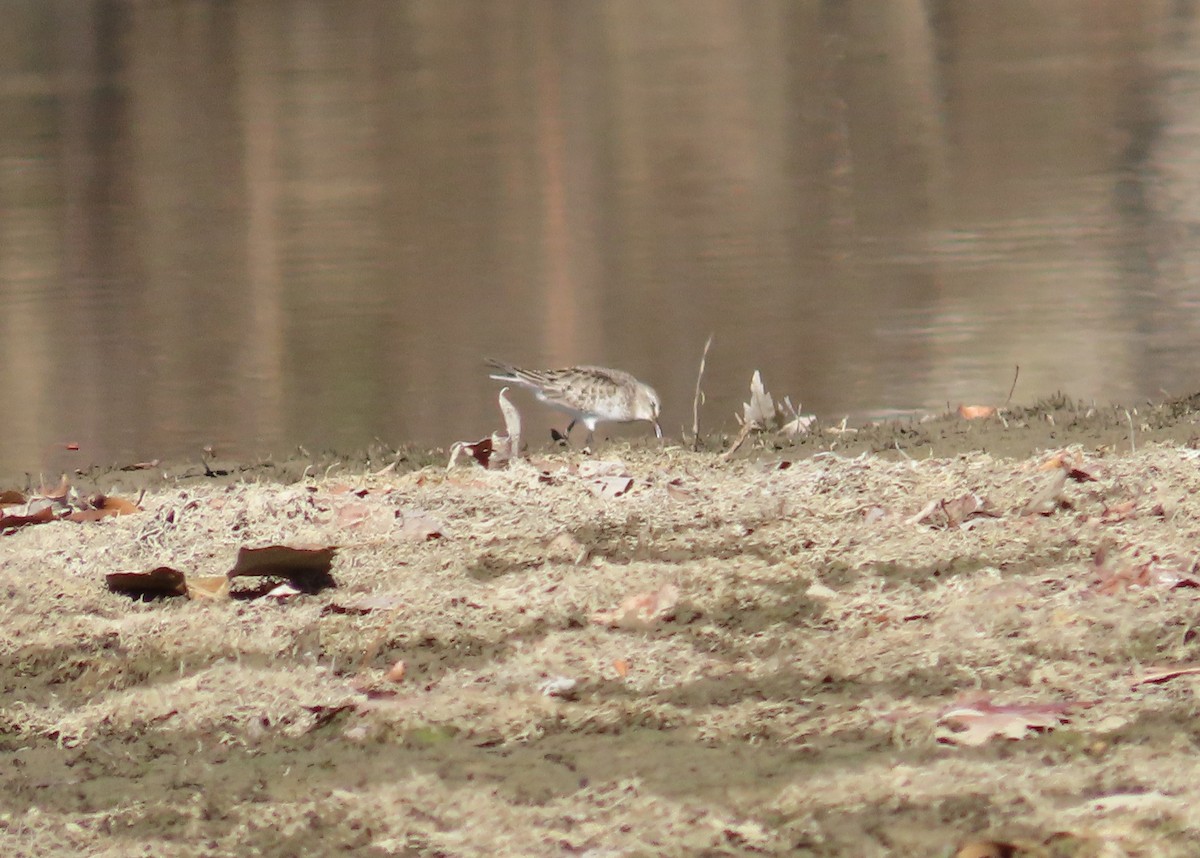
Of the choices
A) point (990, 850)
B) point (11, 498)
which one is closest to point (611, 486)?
point (11, 498)

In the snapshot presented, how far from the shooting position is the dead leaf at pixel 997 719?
281cm

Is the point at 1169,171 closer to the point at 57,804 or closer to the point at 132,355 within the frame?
the point at 132,355

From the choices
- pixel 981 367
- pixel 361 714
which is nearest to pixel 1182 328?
pixel 981 367

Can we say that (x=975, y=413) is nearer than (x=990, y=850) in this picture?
No

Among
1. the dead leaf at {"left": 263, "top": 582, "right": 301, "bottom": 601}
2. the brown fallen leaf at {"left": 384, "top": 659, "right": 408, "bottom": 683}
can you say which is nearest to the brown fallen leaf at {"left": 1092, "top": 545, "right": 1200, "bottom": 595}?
the brown fallen leaf at {"left": 384, "top": 659, "right": 408, "bottom": 683}

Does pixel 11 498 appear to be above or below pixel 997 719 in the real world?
below

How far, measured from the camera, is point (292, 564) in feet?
13.2

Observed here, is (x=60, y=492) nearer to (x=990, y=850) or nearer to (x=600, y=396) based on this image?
(x=600, y=396)

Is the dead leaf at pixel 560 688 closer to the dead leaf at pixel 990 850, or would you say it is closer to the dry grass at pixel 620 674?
the dry grass at pixel 620 674

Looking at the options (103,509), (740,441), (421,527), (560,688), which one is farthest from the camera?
(740,441)

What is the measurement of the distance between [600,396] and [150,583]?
275 centimetres

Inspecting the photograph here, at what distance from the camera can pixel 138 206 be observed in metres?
15.8

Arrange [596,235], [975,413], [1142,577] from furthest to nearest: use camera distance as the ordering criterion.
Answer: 1. [596,235]
2. [975,413]
3. [1142,577]

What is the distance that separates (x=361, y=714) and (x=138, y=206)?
43.9 feet
